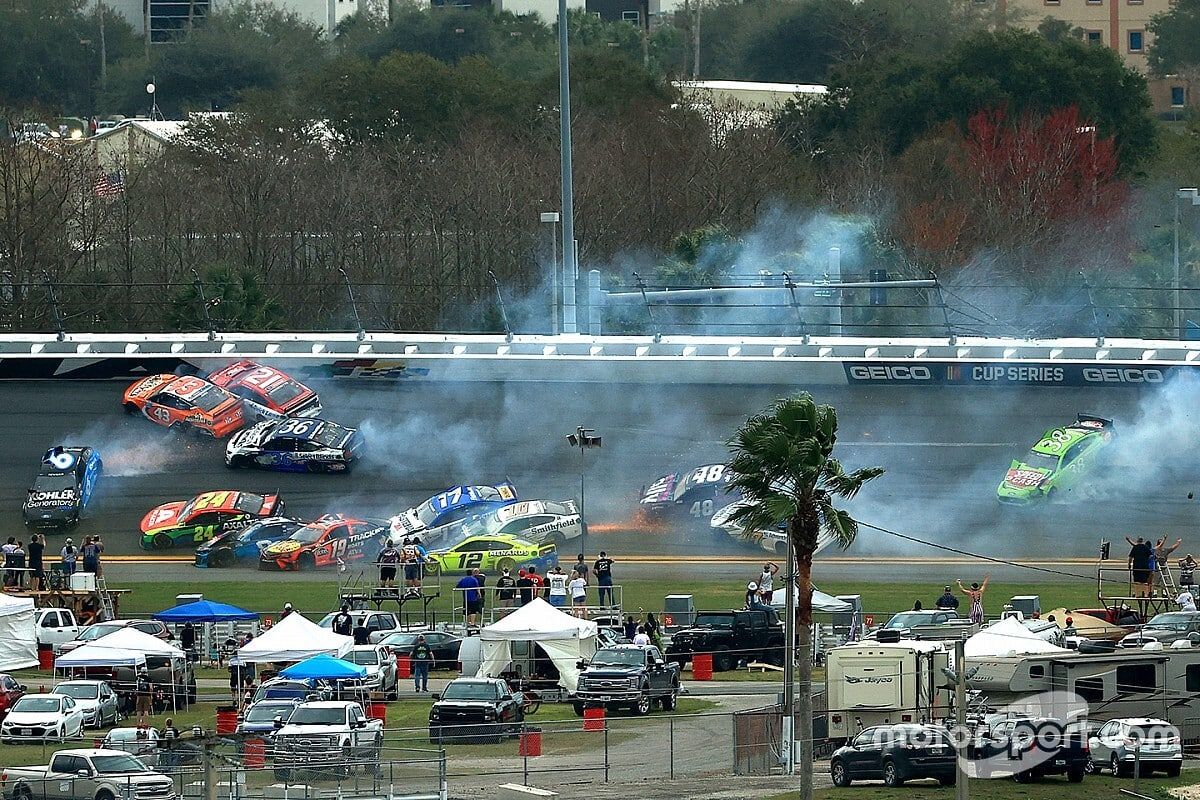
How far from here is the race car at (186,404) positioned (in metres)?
48.8

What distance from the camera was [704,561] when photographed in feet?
145

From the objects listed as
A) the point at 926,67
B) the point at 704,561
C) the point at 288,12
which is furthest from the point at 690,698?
the point at 288,12

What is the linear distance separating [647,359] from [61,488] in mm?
13293

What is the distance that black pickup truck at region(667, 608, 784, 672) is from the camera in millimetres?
36353

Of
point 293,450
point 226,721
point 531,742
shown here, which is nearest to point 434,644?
point 226,721

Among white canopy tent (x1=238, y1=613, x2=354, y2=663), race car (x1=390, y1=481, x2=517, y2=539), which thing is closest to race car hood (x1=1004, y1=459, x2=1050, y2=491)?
race car (x1=390, y1=481, x2=517, y2=539)

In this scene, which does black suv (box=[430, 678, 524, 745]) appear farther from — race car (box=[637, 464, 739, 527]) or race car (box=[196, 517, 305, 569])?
race car (box=[637, 464, 739, 527])

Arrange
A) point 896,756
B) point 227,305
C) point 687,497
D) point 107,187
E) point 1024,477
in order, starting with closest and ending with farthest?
point 896,756 < point 687,497 < point 1024,477 < point 227,305 < point 107,187

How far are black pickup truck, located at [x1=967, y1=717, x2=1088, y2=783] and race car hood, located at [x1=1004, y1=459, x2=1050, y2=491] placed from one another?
19.4 meters

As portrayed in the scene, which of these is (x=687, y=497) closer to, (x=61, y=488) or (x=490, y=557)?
(x=490, y=557)

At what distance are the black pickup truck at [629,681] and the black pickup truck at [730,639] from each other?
3.60 metres

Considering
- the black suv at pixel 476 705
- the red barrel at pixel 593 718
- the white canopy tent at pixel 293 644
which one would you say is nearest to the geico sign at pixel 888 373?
the white canopy tent at pixel 293 644

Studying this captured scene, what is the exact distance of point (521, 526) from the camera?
44562 mm

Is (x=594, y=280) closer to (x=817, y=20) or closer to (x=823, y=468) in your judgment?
(x=823, y=468)
